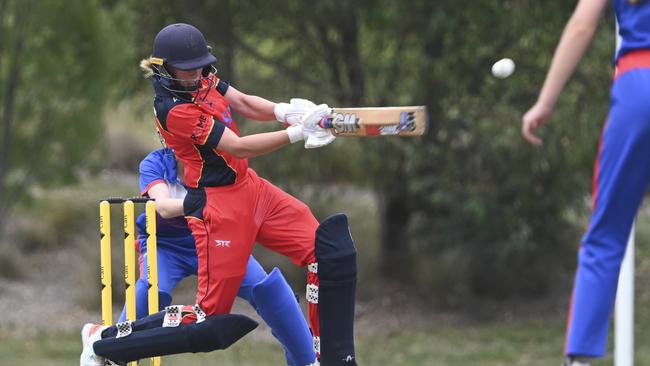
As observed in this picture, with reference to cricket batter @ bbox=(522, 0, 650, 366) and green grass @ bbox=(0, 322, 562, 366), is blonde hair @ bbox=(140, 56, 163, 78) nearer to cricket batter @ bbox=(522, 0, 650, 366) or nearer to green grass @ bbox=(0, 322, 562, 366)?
cricket batter @ bbox=(522, 0, 650, 366)

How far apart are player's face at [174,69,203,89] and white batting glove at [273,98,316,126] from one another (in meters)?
0.36

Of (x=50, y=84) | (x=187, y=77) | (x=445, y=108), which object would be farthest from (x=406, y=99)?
(x=187, y=77)

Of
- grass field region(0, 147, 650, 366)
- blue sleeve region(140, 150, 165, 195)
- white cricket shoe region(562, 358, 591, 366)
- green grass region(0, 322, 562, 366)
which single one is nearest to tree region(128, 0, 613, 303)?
grass field region(0, 147, 650, 366)

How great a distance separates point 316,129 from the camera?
4.41 metres

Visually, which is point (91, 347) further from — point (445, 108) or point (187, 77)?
point (445, 108)

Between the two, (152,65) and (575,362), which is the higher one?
(152,65)

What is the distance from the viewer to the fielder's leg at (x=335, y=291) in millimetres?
4652

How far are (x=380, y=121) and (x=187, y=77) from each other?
911 mm

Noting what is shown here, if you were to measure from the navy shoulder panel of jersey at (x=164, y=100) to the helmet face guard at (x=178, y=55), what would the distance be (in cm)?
2

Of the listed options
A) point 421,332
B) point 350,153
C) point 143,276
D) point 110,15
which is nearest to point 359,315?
point 421,332

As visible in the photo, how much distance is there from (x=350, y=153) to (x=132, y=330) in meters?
5.67

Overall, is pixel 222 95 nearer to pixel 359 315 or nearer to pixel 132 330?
pixel 132 330

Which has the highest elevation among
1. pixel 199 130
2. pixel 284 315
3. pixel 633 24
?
pixel 199 130

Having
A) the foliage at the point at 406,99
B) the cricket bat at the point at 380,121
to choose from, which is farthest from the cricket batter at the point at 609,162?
the foliage at the point at 406,99
